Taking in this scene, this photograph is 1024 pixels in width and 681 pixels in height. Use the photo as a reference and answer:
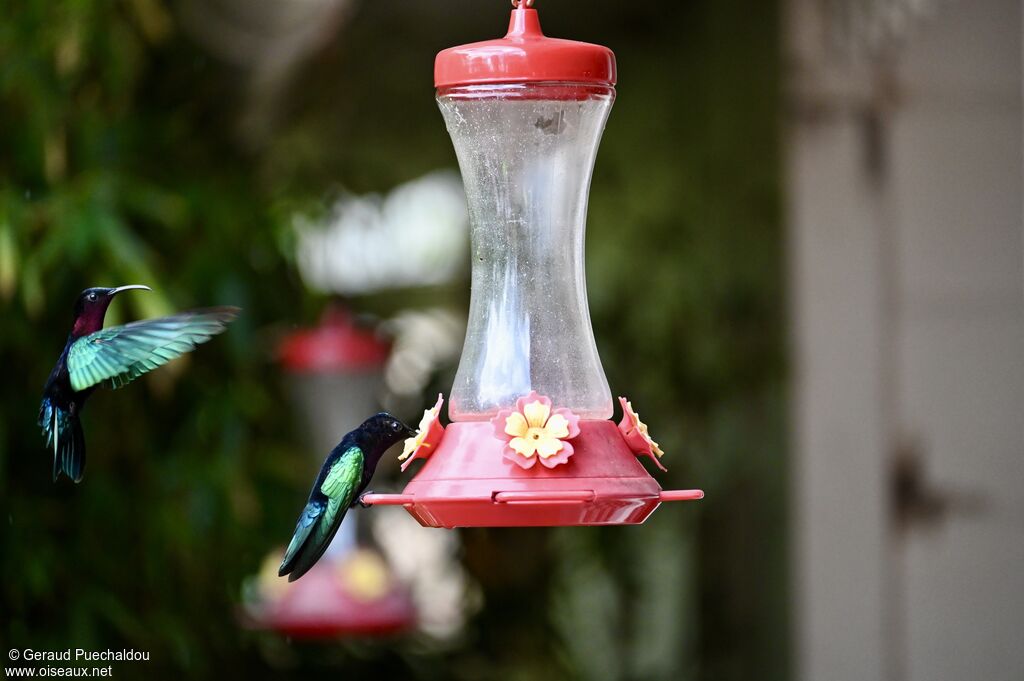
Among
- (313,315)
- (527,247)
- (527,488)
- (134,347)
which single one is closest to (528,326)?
(527,247)

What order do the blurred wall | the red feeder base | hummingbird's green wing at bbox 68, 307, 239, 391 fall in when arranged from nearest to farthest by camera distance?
the red feeder base → hummingbird's green wing at bbox 68, 307, 239, 391 → the blurred wall

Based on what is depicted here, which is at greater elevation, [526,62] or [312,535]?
[526,62]

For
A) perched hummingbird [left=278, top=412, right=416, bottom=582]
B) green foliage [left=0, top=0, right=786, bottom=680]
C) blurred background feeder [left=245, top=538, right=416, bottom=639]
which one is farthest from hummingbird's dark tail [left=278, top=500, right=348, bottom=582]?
blurred background feeder [left=245, top=538, right=416, bottom=639]

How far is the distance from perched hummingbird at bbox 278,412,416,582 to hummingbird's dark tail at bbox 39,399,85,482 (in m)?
0.26

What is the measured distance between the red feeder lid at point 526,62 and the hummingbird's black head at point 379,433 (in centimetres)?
36

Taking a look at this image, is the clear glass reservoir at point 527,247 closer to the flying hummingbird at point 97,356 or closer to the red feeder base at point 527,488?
the red feeder base at point 527,488

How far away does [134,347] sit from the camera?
1.66 metres

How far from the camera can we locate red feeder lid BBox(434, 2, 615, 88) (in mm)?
1534

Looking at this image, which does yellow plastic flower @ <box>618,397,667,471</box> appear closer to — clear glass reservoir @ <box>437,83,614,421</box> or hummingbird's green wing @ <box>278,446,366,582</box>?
clear glass reservoir @ <box>437,83,614,421</box>

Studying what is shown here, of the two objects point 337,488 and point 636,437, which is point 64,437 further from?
point 636,437

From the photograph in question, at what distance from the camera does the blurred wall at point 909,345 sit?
4168 mm

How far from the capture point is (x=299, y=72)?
365cm

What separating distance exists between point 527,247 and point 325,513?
389 millimetres

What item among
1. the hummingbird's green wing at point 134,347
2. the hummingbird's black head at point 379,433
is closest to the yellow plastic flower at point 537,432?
the hummingbird's black head at point 379,433
